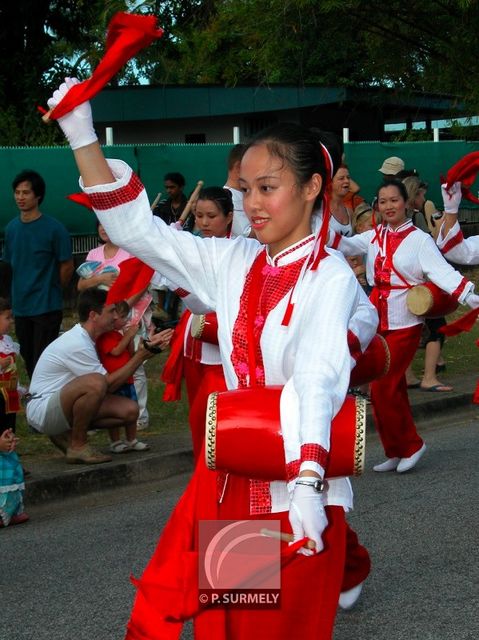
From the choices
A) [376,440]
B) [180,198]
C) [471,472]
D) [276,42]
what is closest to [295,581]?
[471,472]

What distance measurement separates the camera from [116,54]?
10.4 feet

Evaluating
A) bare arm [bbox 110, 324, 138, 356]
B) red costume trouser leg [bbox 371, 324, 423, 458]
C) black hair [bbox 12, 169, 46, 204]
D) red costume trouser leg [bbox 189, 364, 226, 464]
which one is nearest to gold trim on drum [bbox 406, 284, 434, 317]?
red costume trouser leg [bbox 371, 324, 423, 458]

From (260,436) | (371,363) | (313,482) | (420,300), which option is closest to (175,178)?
(420,300)

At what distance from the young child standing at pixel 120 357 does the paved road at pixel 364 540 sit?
0.47 metres

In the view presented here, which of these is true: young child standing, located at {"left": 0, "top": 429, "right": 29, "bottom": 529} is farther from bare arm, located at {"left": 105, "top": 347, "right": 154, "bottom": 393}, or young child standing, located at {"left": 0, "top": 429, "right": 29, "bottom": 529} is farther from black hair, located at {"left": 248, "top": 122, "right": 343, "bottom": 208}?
black hair, located at {"left": 248, "top": 122, "right": 343, "bottom": 208}

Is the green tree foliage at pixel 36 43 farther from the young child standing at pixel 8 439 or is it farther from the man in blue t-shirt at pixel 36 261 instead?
the young child standing at pixel 8 439

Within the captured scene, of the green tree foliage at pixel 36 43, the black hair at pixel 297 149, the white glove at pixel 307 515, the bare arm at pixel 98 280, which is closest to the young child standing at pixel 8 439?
the bare arm at pixel 98 280

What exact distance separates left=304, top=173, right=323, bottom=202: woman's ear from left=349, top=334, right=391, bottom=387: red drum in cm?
61

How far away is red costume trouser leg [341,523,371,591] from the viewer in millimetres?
4547

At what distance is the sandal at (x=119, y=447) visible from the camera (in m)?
8.37

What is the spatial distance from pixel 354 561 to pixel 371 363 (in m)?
1.00

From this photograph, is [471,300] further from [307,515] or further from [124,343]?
[307,515]

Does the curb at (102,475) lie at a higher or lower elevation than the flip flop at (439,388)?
higher

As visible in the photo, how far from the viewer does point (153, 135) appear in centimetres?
2712
